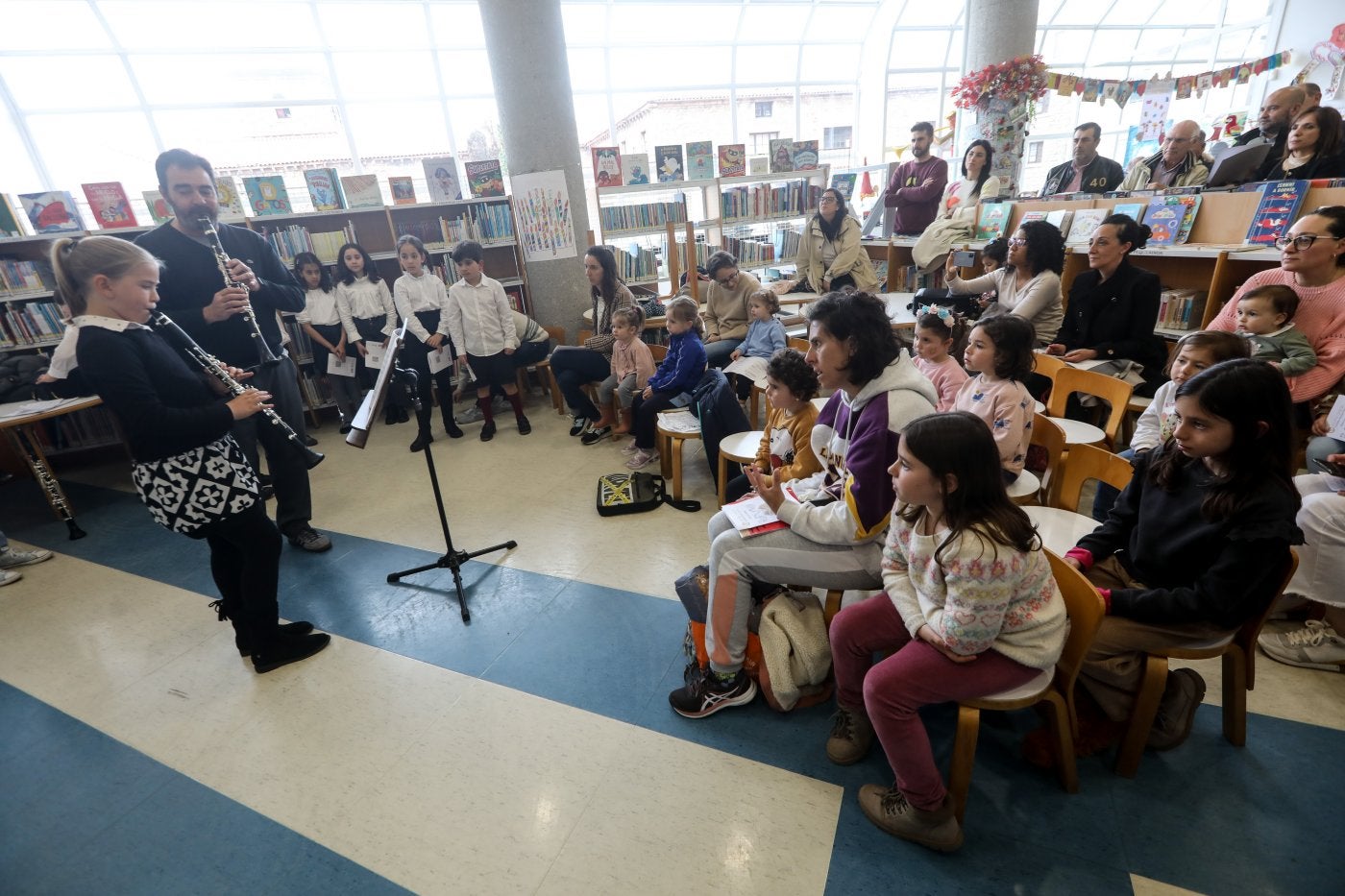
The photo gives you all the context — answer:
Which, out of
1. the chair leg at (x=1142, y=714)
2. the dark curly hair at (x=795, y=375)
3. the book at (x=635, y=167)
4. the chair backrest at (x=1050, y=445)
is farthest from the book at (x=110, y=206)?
the chair leg at (x=1142, y=714)

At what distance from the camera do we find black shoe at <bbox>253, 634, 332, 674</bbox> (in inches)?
86.8

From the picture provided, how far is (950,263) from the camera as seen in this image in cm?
412

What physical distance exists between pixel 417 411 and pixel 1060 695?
2449mm

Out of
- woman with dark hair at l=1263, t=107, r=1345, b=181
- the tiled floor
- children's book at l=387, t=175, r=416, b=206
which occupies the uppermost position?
children's book at l=387, t=175, r=416, b=206

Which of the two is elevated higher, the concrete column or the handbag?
the concrete column

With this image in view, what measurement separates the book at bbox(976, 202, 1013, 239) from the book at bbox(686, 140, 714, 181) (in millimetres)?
2291

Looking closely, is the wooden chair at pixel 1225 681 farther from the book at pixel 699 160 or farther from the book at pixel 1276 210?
the book at pixel 699 160

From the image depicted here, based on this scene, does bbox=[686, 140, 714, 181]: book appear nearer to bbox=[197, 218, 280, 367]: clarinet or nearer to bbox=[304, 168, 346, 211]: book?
bbox=[304, 168, 346, 211]: book

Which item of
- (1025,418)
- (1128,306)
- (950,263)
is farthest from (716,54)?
(1025,418)

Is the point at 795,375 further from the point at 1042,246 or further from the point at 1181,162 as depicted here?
the point at 1181,162

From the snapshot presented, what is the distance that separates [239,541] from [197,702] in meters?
0.64

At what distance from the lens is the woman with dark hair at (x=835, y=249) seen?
4777mm

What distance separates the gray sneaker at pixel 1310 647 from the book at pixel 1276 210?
2.29 meters

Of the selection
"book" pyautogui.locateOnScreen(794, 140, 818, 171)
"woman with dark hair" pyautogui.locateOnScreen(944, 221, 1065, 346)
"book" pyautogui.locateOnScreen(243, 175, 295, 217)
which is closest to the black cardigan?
"woman with dark hair" pyautogui.locateOnScreen(944, 221, 1065, 346)
